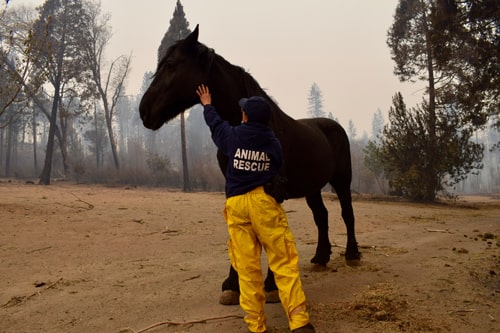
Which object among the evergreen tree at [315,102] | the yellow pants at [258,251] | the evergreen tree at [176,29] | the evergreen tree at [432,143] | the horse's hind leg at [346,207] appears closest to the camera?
the yellow pants at [258,251]

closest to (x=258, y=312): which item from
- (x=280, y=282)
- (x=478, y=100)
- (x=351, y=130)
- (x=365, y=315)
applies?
(x=280, y=282)

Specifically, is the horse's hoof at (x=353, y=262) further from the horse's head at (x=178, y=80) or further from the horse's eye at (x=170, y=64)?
the horse's eye at (x=170, y=64)

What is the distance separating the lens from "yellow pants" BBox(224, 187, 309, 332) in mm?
2803

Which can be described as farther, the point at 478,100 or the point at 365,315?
the point at 478,100

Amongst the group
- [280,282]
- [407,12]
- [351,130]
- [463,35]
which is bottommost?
[280,282]

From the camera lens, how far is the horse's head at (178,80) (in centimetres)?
387

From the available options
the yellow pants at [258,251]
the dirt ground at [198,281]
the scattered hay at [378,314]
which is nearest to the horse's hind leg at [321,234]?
the dirt ground at [198,281]

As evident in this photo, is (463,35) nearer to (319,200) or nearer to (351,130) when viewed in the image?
→ (319,200)

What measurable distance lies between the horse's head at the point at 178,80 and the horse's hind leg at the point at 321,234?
238 cm

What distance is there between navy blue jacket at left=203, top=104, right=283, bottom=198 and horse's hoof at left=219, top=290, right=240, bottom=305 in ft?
3.62

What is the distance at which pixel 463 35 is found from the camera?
43.1 ft

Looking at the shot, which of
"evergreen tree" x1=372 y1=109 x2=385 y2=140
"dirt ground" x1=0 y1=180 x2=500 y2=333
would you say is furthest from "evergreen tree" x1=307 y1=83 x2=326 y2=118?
"dirt ground" x1=0 y1=180 x2=500 y2=333

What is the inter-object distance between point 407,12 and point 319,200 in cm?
2255

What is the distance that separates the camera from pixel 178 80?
12.7 feet
